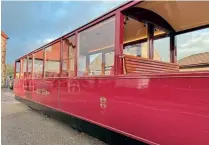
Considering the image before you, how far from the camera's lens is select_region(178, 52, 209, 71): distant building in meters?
3.58

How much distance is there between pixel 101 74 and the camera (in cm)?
340

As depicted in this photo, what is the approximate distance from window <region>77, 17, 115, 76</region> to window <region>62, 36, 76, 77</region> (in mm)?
255

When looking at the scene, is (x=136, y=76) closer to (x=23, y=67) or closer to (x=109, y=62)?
(x=109, y=62)

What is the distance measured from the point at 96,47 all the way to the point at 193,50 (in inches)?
67.4

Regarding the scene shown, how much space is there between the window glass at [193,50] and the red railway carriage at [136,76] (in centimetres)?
4

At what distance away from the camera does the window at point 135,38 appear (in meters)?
3.31

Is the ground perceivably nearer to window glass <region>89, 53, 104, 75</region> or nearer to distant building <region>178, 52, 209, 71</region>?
window glass <region>89, 53, 104, 75</region>

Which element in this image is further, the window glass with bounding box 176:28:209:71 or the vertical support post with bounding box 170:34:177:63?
the vertical support post with bounding box 170:34:177:63

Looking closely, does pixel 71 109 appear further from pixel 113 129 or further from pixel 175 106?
pixel 175 106

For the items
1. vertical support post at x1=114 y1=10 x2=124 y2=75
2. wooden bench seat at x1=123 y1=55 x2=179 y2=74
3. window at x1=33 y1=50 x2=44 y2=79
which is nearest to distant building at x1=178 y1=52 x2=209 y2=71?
wooden bench seat at x1=123 y1=55 x2=179 y2=74

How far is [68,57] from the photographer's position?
4625 millimetres

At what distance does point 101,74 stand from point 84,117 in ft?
2.86

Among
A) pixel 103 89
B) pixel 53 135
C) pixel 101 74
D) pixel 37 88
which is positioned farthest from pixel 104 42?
pixel 37 88

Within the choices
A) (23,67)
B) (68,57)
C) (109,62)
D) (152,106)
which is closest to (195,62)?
(109,62)
